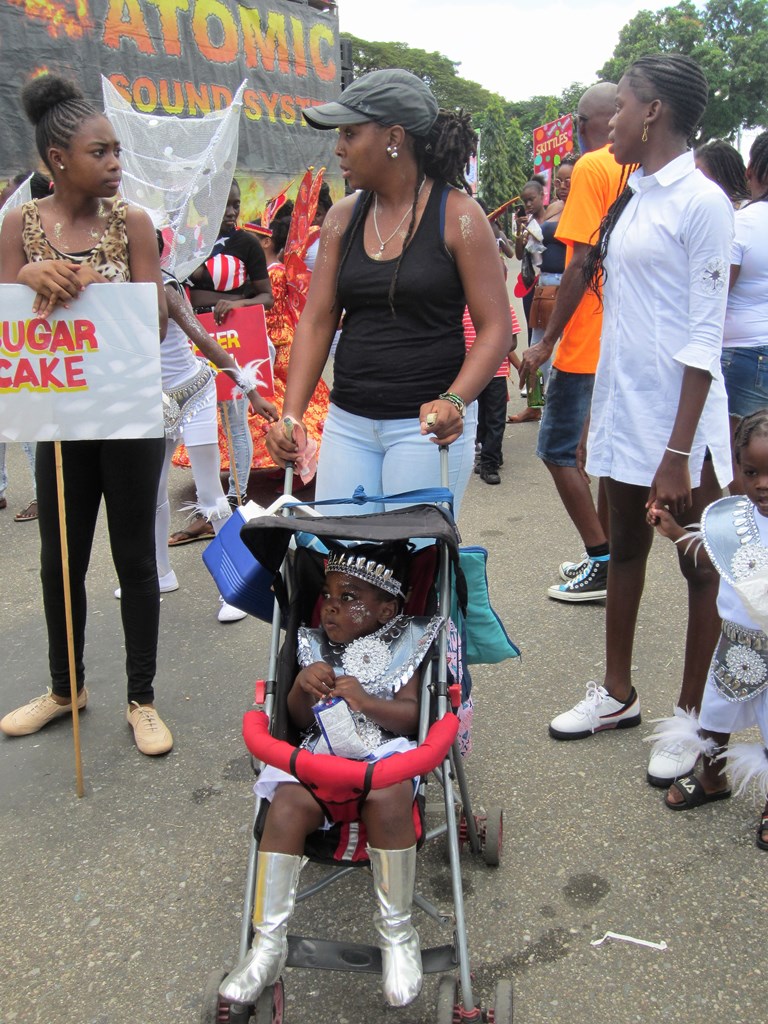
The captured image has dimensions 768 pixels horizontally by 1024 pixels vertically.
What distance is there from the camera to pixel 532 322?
6.65 m

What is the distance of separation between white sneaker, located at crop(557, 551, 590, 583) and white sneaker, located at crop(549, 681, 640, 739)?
127 centimetres

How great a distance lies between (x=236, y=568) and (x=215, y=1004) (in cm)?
99

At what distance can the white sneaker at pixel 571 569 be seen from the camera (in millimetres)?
4367

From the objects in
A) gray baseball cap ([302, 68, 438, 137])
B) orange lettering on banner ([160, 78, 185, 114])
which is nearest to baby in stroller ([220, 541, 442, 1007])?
gray baseball cap ([302, 68, 438, 137])

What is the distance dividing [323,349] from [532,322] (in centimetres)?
419

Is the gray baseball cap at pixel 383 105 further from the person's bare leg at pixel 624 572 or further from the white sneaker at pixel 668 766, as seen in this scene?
the white sneaker at pixel 668 766

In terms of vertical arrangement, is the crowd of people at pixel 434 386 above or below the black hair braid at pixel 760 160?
below

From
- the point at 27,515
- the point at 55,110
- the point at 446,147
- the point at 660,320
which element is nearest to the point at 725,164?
the point at 660,320

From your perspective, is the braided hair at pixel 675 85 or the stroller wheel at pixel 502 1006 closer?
the stroller wheel at pixel 502 1006

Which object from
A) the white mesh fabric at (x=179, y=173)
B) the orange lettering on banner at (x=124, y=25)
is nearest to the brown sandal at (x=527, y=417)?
the white mesh fabric at (x=179, y=173)

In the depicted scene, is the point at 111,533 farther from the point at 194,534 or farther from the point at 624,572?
the point at 194,534

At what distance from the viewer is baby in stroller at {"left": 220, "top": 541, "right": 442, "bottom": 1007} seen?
6.09 feet

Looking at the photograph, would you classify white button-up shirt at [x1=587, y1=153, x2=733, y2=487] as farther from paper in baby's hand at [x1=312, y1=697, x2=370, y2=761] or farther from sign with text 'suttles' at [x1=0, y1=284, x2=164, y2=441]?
sign with text 'suttles' at [x1=0, y1=284, x2=164, y2=441]

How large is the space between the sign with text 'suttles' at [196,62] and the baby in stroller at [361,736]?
37.4 feet
